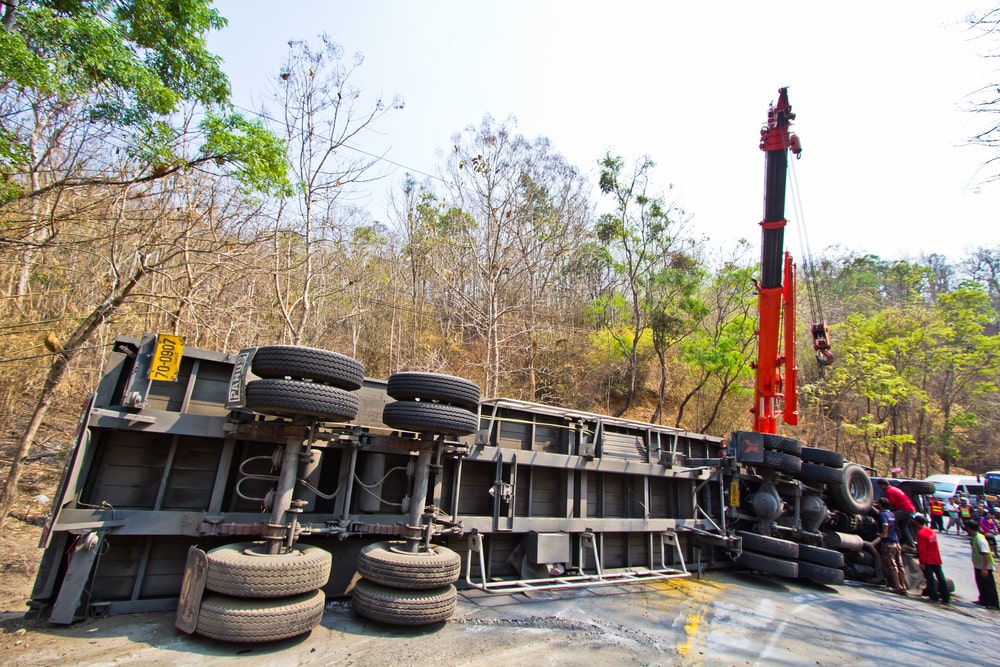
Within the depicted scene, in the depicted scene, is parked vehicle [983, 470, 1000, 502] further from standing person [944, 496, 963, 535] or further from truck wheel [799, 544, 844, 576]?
truck wheel [799, 544, 844, 576]

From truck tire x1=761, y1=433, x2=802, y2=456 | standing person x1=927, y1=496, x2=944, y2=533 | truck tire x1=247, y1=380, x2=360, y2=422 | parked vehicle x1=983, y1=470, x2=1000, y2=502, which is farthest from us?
parked vehicle x1=983, y1=470, x2=1000, y2=502

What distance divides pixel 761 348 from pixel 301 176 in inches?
423

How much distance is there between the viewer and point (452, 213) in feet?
57.5

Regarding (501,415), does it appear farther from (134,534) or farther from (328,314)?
(328,314)

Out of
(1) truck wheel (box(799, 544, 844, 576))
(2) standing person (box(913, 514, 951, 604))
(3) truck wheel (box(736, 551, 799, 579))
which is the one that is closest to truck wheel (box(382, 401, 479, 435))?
(3) truck wheel (box(736, 551, 799, 579))

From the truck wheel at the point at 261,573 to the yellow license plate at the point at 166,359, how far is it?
4.56 ft

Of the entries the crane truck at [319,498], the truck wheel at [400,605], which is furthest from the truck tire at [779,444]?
the truck wheel at [400,605]

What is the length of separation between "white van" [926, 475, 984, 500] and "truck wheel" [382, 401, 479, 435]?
87.0 feet

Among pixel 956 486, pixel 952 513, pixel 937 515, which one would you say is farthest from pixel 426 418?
pixel 956 486

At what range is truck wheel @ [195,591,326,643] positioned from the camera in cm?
334

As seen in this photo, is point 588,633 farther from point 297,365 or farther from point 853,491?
A: point 853,491

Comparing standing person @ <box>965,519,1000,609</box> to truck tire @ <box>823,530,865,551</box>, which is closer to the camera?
truck tire @ <box>823,530,865,551</box>

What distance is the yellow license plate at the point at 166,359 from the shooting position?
3.89 meters

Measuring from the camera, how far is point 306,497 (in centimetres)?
455
